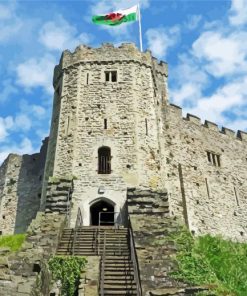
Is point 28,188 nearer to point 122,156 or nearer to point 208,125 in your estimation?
point 122,156

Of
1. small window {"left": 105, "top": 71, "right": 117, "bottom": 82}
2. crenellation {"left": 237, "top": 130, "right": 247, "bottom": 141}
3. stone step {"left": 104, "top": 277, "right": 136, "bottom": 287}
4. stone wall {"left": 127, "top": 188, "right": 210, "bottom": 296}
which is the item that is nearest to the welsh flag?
small window {"left": 105, "top": 71, "right": 117, "bottom": 82}

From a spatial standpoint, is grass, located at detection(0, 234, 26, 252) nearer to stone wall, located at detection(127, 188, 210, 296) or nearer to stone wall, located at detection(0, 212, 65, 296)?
stone wall, located at detection(0, 212, 65, 296)

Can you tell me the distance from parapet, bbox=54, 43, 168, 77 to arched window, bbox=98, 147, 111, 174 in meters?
5.41

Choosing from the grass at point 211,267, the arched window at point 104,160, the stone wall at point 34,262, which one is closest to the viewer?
the stone wall at point 34,262

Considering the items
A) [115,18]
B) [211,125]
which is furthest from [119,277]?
[211,125]

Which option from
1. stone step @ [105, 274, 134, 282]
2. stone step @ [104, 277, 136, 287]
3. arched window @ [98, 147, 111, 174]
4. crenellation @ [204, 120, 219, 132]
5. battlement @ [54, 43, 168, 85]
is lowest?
stone step @ [104, 277, 136, 287]

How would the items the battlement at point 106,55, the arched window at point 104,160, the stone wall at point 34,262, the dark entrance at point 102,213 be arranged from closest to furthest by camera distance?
the stone wall at point 34,262 → the dark entrance at point 102,213 → the arched window at point 104,160 → the battlement at point 106,55

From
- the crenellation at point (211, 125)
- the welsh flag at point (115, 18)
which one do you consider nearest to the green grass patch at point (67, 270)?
the welsh flag at point (115, 18)

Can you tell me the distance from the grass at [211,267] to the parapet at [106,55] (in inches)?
435

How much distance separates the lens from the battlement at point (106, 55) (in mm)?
22047

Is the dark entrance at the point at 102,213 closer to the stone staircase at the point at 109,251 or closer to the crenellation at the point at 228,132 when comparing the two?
the stone staircase at the point at 109,251

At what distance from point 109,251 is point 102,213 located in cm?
505

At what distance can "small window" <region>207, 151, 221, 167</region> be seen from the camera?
26189 millimetres

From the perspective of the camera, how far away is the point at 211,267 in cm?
1259
